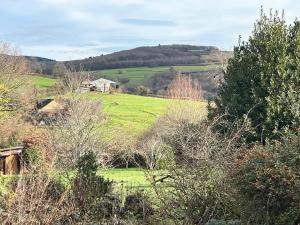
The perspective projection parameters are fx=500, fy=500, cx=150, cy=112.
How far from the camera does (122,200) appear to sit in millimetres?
13930

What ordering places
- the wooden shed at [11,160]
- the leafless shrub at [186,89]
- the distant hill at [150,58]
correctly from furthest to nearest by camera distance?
the distant hill at [150,58] → the leafless shrub at [186,89] → the wooden shed at [11,160]

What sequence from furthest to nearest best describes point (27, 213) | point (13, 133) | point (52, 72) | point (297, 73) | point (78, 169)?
point (52, 72)
point (13, 133)
point (297, 73)
point (78, 169)
point (27, 213)

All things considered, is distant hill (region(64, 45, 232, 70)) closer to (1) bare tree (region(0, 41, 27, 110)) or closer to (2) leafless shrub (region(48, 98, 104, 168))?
(1) bare tree (region(0, 41, 27, 110))

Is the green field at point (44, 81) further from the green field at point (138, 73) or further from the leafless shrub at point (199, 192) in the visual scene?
the leafless shrub at point (199, 192)

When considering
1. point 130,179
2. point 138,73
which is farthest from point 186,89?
point 130,179

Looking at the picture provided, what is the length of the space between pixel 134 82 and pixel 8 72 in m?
38.6

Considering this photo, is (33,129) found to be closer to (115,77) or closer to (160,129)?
(160,129)

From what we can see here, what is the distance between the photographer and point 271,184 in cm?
898

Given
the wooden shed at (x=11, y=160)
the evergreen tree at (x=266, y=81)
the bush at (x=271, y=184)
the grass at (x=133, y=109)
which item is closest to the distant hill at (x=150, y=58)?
the grass at (x=133, y=109)

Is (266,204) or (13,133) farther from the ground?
(266,204)

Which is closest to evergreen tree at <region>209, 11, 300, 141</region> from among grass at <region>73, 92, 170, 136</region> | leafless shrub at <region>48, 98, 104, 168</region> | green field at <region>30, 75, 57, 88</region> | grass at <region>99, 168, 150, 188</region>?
grass at <region>99, 168, 150, 188</region>

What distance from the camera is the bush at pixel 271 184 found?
879cm

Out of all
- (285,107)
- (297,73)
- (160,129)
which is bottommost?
(160,129)

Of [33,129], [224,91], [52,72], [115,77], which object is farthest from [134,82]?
[224,91]
